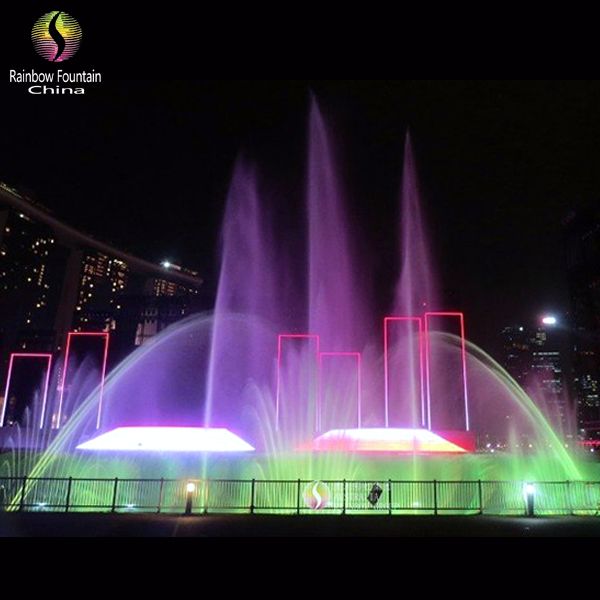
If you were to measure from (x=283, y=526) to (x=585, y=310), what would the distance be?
311ft

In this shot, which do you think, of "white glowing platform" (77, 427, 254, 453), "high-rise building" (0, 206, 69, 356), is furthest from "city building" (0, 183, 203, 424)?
"white glowing platform" (77, 427, 254, 453)

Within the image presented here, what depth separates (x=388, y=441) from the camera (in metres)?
21.0

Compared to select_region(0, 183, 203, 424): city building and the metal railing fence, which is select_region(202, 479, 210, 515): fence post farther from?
select_region(0, 183, 203, 424): city building

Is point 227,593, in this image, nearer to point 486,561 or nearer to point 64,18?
point 486,561

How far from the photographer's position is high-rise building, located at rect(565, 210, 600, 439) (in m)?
91.4

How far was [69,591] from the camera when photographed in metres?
7.05

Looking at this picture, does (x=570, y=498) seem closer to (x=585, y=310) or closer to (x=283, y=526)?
(x=283, y=526)

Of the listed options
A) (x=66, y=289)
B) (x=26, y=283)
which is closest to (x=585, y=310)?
(x=66, y=289)

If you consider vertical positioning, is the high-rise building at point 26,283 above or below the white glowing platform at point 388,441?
above

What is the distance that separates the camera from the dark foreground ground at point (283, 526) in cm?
1117

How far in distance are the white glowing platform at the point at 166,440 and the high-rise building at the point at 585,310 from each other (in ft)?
267

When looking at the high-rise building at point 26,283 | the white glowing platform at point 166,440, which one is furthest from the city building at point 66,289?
the white glowing platform at point 166,440

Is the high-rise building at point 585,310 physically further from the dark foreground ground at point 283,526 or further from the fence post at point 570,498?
the dark foreground ground at point 283,526

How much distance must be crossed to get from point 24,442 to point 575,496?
32393 millimetres
